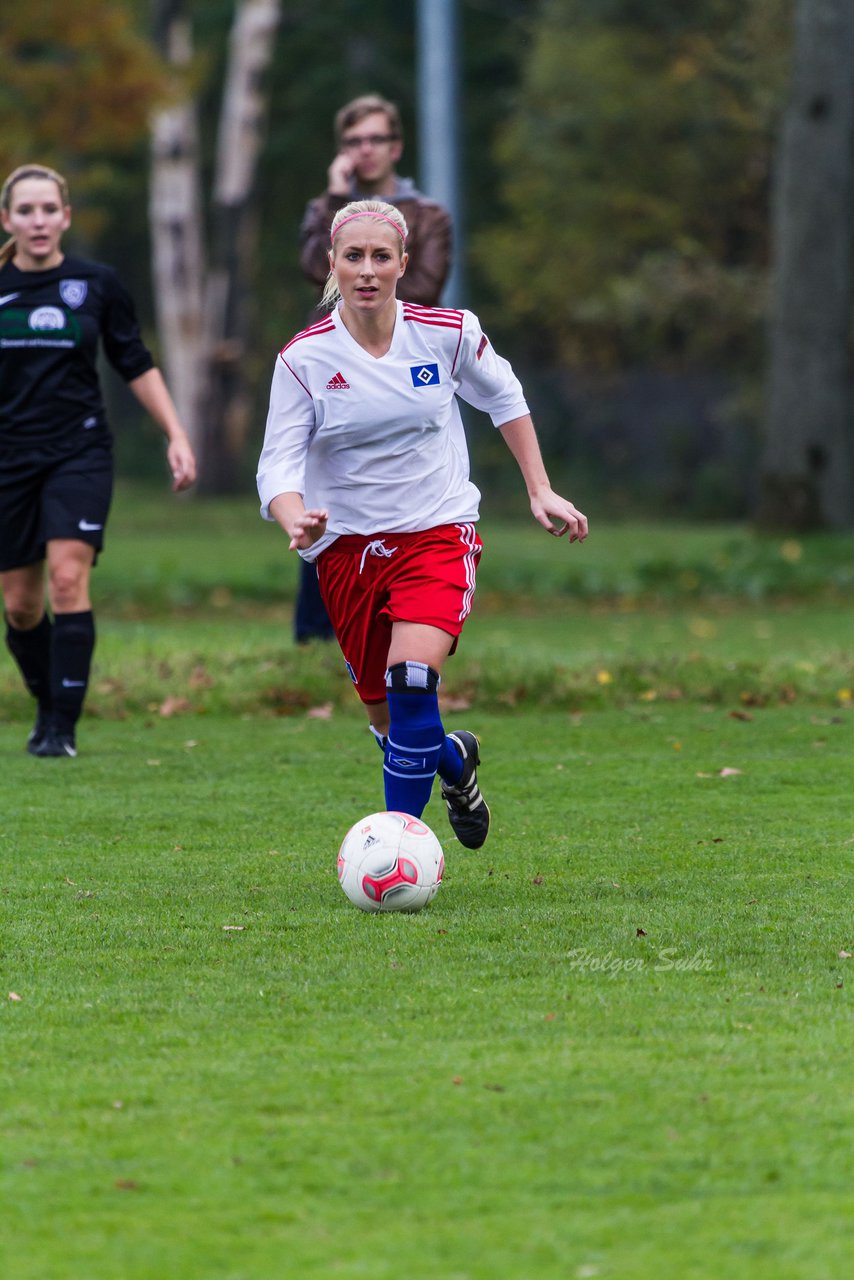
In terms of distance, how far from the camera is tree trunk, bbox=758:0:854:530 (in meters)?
18.9

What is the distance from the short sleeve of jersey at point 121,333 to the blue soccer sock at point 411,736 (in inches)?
114

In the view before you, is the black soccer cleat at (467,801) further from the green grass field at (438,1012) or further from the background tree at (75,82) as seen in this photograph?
the background tree at (75,82)

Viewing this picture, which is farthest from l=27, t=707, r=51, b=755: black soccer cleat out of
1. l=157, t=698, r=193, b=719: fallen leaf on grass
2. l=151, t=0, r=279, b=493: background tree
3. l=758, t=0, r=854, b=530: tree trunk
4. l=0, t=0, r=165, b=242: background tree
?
l=151, t=0, r=279, b=493: background tree

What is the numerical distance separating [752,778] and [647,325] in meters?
24.8

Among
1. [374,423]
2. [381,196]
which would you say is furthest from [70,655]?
[374,423]

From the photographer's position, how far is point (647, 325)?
31625 mm

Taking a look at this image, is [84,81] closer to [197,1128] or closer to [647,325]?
[647,325]

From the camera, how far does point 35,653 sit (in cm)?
845

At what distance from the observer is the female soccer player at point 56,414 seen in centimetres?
783

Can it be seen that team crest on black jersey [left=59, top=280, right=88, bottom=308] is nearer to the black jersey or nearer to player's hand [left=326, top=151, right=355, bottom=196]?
the black jersey


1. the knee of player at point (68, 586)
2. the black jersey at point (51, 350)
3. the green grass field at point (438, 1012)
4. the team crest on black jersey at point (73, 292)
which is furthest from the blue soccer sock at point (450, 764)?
the team crest on black jersey at point (73, 292)

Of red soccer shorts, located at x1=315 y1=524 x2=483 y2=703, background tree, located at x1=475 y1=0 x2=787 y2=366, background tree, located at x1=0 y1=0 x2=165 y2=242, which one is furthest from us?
background tree, located at x1=475 y1=0 x2=787 y2=366

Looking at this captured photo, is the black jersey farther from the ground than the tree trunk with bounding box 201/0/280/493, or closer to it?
farther from the ground

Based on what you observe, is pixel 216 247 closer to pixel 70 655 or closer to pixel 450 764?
pixel 70 655
